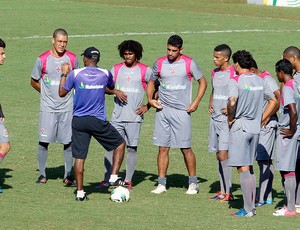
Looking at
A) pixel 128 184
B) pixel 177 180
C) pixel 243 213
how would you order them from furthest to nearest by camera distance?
1. pixel 177 180
2. pixel 128 184
3. pixel 243 213

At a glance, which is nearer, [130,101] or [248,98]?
[248,98]

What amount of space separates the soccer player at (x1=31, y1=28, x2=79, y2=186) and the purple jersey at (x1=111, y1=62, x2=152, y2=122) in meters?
0.80

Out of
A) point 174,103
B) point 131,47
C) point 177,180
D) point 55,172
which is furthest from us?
point 55,172

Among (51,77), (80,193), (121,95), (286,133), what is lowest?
(80,193)

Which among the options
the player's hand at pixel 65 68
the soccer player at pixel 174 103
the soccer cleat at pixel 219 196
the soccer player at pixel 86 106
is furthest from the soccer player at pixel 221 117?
the player's hand at pixel 65 68

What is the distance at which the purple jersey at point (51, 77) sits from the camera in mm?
15595

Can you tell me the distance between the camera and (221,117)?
14867 millimetres

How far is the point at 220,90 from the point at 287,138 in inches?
78.5

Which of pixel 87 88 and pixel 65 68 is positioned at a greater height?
pixel 65 68

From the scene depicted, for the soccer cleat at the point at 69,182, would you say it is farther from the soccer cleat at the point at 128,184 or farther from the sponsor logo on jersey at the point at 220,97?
the sponsor logo on jersey at the point at 220,97

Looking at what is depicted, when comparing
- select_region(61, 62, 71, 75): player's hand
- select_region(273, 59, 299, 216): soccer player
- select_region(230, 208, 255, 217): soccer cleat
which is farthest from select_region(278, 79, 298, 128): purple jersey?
select_region(61, 62, 71, 75): player's hand

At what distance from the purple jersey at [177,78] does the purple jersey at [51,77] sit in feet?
5.13

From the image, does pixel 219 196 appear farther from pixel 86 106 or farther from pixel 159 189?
pixel 86 106

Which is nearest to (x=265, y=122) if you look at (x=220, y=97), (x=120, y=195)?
(x=220, y=97)
